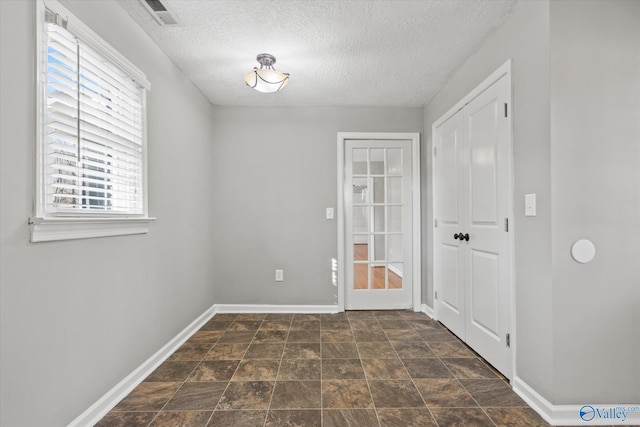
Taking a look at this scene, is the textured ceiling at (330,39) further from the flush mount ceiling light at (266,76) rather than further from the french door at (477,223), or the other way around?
the french door at (477,223)

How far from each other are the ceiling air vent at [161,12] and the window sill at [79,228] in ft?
4.29

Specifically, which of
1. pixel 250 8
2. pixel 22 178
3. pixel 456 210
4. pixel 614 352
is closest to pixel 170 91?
pixel 250 8

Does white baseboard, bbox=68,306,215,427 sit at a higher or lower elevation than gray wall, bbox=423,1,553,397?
lower

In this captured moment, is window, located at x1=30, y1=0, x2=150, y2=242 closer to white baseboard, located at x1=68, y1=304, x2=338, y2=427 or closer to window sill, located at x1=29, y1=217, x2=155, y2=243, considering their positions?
window sill, located at x1=29, y1=217, x2=155, y2=243

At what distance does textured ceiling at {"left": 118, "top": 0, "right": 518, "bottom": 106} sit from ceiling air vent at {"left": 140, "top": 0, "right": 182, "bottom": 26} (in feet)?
0.13

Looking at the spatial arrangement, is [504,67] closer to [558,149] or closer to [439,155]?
[558,149]

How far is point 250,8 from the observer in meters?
1.81

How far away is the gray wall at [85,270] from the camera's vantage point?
114cm

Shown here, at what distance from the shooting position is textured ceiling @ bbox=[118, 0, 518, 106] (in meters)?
1.81

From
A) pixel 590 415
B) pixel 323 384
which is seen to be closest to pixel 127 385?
pixel 323 384

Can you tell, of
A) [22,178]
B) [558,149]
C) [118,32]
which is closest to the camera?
[22,178]

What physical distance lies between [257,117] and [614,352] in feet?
11.3

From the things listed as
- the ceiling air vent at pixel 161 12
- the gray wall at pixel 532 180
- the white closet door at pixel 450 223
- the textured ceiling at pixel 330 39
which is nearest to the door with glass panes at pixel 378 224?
the white closet door at pixel 450 223

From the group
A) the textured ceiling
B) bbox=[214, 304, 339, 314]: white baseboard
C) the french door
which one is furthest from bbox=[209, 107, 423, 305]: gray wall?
the french door
